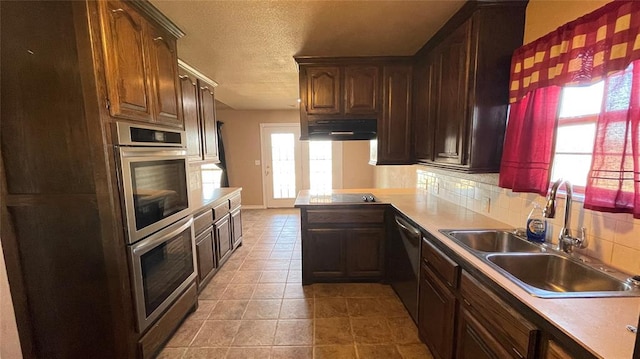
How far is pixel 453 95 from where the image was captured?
6.40 ft

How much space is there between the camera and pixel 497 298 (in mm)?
1106

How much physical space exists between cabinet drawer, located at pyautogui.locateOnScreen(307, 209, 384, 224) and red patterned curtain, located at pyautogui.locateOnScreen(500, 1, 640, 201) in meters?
1.17

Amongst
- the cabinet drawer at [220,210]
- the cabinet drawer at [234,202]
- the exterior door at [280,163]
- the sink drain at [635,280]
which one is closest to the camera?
the sink drain at [635,280]

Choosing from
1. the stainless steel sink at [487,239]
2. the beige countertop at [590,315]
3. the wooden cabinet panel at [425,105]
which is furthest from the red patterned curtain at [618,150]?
the wooden cabinet panel at [425,105]

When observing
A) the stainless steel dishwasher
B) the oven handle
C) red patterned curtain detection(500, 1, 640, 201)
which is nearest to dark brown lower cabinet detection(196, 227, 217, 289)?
the oven handle

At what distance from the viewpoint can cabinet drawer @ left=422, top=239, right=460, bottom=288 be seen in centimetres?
143

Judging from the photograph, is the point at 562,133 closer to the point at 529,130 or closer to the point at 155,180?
the point at 529,130

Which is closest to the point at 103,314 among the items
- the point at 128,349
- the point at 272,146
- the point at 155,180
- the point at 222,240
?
the point at 128,349

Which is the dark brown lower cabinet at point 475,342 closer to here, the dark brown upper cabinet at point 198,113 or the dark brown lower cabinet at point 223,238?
the dark brown lower cabinet at point 223,238

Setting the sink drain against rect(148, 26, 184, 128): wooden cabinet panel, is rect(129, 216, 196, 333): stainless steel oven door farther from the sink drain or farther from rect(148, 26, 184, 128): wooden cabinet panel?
the sink drain

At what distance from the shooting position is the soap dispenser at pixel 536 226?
151 centimetres

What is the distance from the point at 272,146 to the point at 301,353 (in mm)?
4677

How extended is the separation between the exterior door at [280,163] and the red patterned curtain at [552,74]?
4.67 meters

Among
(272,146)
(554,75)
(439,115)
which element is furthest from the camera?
(272,146)
